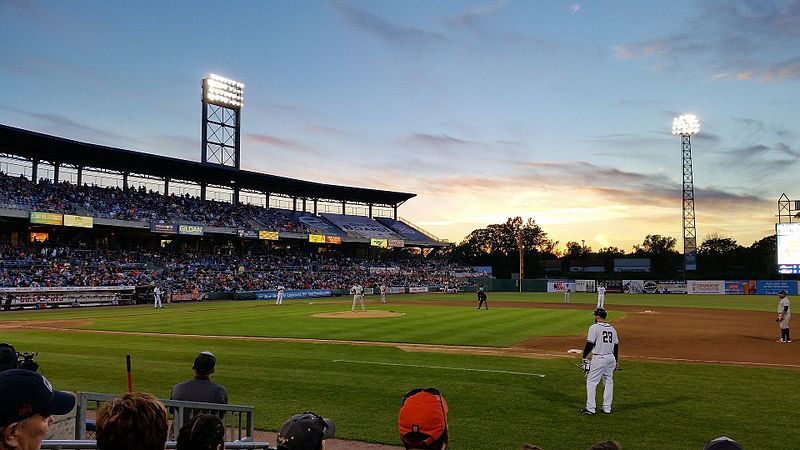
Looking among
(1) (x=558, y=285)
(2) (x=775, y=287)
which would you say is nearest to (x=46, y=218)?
(1) (x=558, y=285)

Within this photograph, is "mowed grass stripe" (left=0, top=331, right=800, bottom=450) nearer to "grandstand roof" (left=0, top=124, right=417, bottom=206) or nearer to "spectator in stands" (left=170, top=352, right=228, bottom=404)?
"spectator in stands" (left=170, top=352, right=228, bottom=404)

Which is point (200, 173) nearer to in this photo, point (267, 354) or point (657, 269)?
point (267, 354)

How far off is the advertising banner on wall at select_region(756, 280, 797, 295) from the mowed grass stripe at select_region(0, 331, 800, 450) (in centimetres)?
6367

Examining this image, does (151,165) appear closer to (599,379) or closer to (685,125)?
(599,379)

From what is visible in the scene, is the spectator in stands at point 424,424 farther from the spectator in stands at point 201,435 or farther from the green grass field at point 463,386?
the green grass field at point 463,386

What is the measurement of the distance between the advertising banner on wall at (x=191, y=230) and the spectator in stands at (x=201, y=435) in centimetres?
5986

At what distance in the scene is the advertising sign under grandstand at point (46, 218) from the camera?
47344 millimetres

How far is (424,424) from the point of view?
3.29m

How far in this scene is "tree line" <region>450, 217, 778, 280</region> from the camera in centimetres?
9726

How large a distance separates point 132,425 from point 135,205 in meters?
63.4

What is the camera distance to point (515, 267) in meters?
124

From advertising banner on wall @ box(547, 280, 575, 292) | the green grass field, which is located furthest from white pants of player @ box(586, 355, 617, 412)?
advertising banner on wall @ box(547, 280, 575, 292)

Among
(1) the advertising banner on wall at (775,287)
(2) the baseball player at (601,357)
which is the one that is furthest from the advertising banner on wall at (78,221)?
(1) the advertising banner on wall at (775,287)

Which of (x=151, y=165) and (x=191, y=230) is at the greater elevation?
(x=151, y=165)
